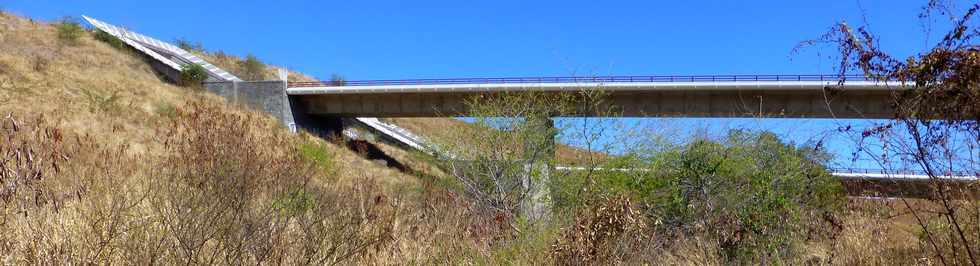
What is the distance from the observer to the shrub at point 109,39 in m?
40.9

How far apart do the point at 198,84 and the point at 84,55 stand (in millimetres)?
7002

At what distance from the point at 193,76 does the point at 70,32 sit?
11.7m

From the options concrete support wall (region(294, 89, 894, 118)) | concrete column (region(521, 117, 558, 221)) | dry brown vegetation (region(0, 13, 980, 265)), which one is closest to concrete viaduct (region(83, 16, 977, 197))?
concrete support wall (region(294, 89, 894, 118))

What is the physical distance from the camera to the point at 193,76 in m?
34.5

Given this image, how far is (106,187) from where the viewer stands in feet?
16.9

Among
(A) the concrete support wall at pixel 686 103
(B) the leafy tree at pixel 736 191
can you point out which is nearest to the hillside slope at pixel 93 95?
(A) the concrete support wall at pixel 686 103

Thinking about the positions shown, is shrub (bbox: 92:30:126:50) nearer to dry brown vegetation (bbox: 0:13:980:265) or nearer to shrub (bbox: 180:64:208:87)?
→ shrub (bbox: 180:64:208:87)

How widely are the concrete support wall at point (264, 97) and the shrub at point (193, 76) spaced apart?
96cm

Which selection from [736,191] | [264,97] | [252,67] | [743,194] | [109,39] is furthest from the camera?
[252,67]

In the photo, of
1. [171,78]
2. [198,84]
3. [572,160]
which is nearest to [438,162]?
[572,160]

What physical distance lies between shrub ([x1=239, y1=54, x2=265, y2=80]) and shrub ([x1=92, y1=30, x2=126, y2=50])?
9401 millimetres

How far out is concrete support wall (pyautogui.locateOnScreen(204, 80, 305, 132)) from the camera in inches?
1240

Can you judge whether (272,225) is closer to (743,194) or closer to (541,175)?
(743,194)

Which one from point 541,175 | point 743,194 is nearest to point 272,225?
point 743,194
